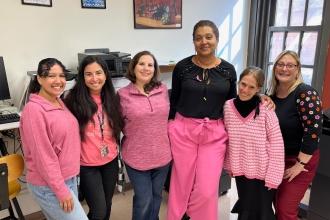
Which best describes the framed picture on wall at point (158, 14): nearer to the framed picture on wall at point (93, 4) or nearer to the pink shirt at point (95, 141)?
the framed picture on wall at point (93, 4)

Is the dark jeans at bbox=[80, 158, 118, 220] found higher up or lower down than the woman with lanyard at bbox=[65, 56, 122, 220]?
lower down

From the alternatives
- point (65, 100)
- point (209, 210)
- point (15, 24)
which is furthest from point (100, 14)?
point (209, 210)

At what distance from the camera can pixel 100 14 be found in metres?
2.71

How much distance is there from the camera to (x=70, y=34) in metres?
2.57

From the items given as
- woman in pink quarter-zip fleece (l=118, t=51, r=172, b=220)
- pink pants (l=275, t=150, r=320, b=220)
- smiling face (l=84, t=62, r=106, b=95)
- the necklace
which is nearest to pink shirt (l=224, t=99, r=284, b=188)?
pink pants (l=275, t=150, r=320, b=220)

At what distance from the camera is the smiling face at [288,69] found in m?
1.65

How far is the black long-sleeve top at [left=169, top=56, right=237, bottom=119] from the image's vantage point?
170 centimetres

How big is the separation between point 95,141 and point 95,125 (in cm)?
9

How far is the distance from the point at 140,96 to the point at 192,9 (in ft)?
6.67

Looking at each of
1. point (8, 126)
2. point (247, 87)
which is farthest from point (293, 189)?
point (8, 126)

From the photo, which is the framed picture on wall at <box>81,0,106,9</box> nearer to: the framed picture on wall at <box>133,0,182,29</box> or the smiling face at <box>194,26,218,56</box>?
the framed picture on wall at <box>133,0,182,29</box>

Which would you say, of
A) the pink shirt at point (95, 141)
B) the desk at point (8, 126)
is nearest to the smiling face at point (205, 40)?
the pink shirt at point (95, 141)

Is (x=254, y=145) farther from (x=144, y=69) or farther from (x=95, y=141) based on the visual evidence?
(x=95, y=141)

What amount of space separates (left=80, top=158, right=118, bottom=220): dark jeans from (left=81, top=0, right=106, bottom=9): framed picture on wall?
1.58 m
